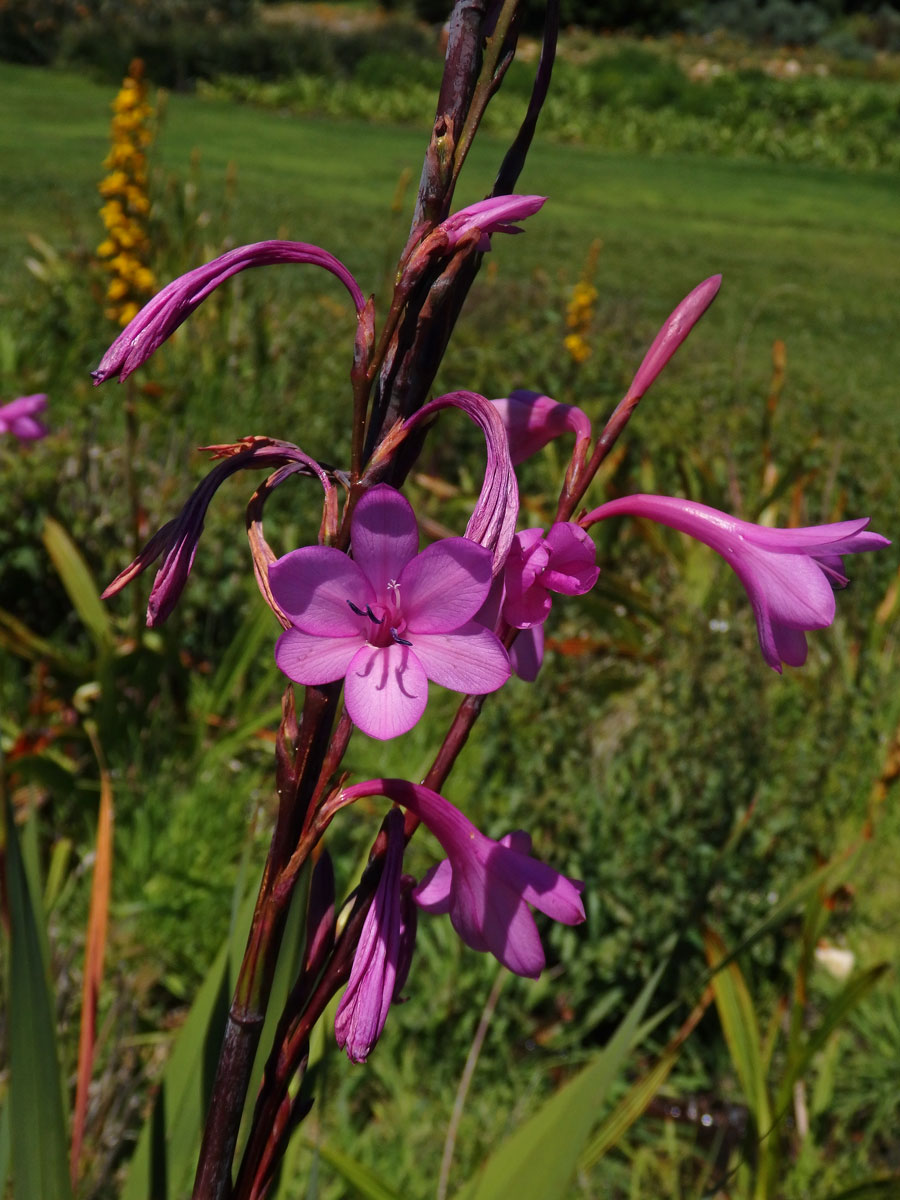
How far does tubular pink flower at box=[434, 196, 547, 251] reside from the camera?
1.74 ft

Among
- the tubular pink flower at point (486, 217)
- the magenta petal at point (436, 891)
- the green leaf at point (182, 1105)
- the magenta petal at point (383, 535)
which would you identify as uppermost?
the tubular pink flower at point (486, 217)

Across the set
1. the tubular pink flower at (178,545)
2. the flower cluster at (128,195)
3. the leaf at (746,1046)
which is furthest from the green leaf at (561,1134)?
the flower cluster at (128,195)

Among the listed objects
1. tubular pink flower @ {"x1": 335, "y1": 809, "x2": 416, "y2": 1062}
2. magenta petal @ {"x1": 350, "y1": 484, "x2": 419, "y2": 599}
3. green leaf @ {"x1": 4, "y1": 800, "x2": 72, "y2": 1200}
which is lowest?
green leaf @ {"x1": 4, "y1": 800, "x2": 72, "y2": 1200}

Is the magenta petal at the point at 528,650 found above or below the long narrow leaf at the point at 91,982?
above

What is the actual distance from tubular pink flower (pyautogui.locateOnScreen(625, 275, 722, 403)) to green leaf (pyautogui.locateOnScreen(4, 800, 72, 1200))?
429 mm

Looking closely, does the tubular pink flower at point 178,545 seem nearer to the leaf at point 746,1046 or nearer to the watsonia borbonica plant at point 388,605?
the watsonia borbonica plant at point 388,605

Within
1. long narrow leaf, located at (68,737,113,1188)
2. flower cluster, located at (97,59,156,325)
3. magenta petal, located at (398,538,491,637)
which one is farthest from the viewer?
flower cluster, located at (97,59,156,325)

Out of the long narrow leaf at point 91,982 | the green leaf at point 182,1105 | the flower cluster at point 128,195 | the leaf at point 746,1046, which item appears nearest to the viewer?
the green leaf at point 182,1105

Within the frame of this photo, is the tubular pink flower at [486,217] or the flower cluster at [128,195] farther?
the flower cluster at [128,195]

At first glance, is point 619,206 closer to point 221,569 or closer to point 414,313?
point 221,569

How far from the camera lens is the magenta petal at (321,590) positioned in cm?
54

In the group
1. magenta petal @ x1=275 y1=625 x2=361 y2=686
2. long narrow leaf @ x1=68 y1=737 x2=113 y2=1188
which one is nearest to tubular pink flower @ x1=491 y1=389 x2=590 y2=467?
magenta petal @ x1=275 y1=625 x2=361 y2=686

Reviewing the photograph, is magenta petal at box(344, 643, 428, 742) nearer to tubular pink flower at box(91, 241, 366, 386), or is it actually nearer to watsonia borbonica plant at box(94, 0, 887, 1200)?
watsonia borbonica plant at box(94, 0, 887, 1200)

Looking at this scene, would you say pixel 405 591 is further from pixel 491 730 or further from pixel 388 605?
pixel 491 730
